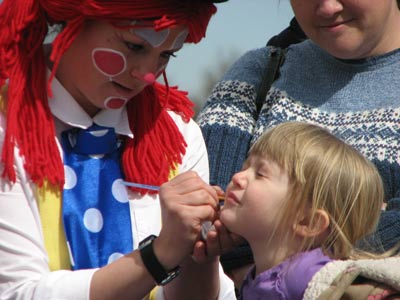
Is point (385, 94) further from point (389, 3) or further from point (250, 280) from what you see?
point (250, 280)

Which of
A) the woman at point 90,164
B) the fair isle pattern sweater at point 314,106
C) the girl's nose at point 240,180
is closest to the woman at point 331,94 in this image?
the fair isle pattern sweater at point 314,106

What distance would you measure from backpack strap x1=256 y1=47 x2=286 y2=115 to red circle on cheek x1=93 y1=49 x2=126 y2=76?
72 centimetres

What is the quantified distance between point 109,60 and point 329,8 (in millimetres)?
740

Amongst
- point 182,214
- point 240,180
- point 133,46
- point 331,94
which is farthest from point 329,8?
point 182,214

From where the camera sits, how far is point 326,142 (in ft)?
7.93

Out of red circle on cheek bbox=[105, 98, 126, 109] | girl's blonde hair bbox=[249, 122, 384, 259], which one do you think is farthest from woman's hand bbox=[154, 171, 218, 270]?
red circle on cheek bbox=[105, 98, 126, 109]

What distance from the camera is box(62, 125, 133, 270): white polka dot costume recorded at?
99.3 inches

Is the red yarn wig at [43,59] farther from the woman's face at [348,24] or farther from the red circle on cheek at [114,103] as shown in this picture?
the woman's face at [348,24]

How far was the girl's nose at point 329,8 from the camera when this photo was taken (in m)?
2.98

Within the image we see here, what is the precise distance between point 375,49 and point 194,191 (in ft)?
3.14

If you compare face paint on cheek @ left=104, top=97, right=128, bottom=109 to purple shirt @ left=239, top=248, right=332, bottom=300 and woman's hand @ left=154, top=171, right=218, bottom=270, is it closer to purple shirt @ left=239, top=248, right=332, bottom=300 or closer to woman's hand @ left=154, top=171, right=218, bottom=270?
woman's hand @ left=154, top=171, right=218, bottom=270

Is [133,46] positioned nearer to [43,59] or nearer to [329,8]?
[43,59]

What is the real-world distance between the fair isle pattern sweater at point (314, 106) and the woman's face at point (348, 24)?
0.21 feet

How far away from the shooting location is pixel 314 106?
308 centimetres
